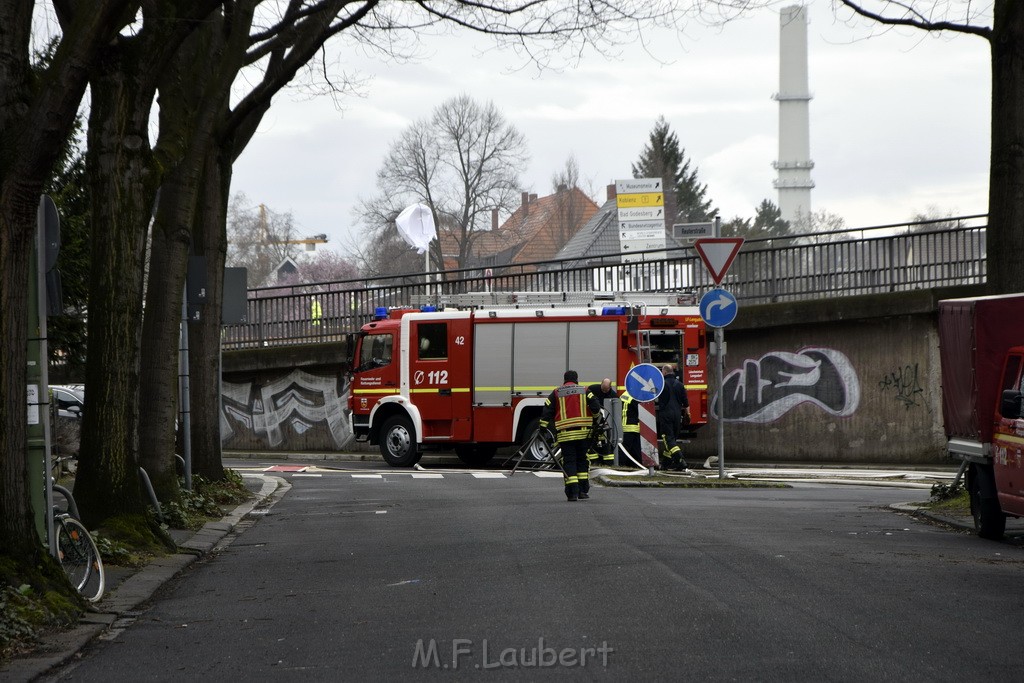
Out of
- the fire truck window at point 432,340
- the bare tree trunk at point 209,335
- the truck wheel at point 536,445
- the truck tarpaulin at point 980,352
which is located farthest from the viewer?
the fire truck window at point 432,340

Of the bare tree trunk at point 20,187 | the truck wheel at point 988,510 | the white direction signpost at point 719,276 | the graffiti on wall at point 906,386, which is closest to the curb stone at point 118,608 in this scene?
the bare tree trunk at point 20,187

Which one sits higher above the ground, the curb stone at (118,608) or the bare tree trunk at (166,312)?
the bare tree trunk at (166,312)

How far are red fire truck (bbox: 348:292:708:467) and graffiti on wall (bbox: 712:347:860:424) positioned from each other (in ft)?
5.70

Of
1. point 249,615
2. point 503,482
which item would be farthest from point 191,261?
point 249,615

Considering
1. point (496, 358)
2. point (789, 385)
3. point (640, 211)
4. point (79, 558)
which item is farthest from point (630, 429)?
point (79, 558)

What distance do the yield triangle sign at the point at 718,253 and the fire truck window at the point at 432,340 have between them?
329 inches

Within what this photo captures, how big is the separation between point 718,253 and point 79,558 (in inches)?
429

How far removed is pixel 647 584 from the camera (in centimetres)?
921

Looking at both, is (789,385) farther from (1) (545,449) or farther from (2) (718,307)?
(2) (718,307)

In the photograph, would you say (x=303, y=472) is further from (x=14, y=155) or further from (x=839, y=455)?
(x=14, y=155)

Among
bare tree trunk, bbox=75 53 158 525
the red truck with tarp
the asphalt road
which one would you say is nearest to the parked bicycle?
the asphalt road

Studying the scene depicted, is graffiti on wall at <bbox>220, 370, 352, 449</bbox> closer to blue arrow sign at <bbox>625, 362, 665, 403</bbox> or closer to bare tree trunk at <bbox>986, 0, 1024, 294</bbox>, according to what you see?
blue arrow sign at <bbox>625, 362, 665, 403</bbox>

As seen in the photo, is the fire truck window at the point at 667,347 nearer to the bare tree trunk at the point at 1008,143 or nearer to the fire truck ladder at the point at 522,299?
the fire truck ladder at the point at 522,299

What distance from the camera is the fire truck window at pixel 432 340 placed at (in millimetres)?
25891
